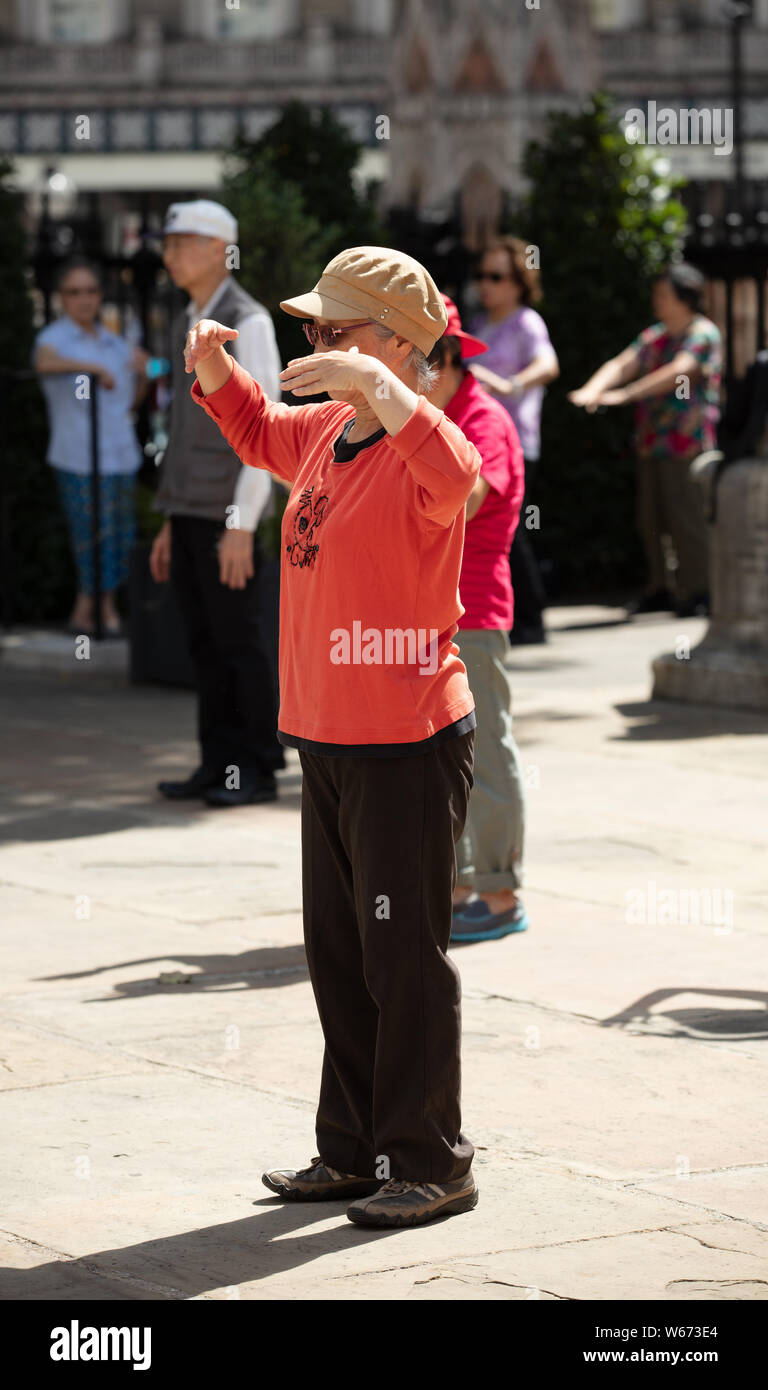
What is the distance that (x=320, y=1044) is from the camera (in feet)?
17.7

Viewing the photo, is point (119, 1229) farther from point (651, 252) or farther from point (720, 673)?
point (651, 252)

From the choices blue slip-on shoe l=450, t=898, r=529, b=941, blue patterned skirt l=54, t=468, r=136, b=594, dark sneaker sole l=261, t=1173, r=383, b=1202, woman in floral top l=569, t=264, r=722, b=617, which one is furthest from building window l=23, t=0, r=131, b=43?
dark sneaker sole l=261, t=1173, r=383, b=1202

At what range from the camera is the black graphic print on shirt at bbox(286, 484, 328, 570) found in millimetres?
4273

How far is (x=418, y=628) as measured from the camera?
4.23m

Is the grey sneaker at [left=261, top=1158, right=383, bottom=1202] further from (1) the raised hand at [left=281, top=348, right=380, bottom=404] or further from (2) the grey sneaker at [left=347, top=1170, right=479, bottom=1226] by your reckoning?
(1) the raised hand at [left=281, top=348, right=380, bottom=404]

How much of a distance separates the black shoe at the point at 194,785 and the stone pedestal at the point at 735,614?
2.97 metres

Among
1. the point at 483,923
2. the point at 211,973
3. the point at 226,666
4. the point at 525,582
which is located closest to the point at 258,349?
the point at 226,666

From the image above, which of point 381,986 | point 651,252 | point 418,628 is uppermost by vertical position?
point 651,252

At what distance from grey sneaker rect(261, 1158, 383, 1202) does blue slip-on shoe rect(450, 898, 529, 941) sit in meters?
2.08

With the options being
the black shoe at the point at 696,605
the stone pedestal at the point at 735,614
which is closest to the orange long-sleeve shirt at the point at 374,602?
the stone pedestal at the point at 735,614

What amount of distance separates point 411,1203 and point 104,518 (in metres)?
8.23
